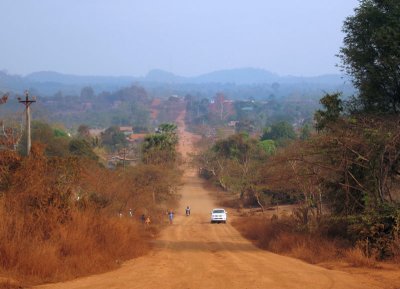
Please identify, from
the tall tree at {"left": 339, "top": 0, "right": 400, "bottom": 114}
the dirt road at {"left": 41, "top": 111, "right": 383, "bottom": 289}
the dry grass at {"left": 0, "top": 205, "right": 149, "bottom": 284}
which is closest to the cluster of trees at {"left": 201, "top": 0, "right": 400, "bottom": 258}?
the tall tree at {"left": 339, "top": 0, "right": 400, "bottom": 114}

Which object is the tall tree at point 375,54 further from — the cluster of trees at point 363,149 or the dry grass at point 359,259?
the dry grass at point 359,259

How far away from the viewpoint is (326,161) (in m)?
21.3

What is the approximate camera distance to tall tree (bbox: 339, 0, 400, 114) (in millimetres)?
20375

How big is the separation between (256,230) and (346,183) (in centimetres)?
1270

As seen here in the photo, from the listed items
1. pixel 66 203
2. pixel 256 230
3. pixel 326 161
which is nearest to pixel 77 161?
pixel 66 203

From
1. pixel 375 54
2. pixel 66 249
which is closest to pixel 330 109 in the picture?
pixel 375 54

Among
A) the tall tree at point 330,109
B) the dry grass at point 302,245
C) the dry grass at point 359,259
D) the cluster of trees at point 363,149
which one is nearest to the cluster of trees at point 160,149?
the dry grass at point 302,245

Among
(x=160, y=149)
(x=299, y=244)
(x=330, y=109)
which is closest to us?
(x=299, y=244)

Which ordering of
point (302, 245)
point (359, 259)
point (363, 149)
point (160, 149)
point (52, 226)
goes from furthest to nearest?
point (160, 149), point (302, 245), point (363, 149), point (359, 259), point (52, 226)

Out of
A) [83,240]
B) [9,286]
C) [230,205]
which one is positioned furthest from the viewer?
[230,205]

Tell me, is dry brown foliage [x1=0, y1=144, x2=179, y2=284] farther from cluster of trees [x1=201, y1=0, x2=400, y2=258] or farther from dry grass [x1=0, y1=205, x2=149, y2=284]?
cluster of trees [x1=201, y1=0, x2=400, y2=258]

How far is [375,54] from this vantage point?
21.5m

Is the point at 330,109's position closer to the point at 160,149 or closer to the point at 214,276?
the point at 214,276

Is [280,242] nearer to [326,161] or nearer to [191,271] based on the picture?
[326,161]
